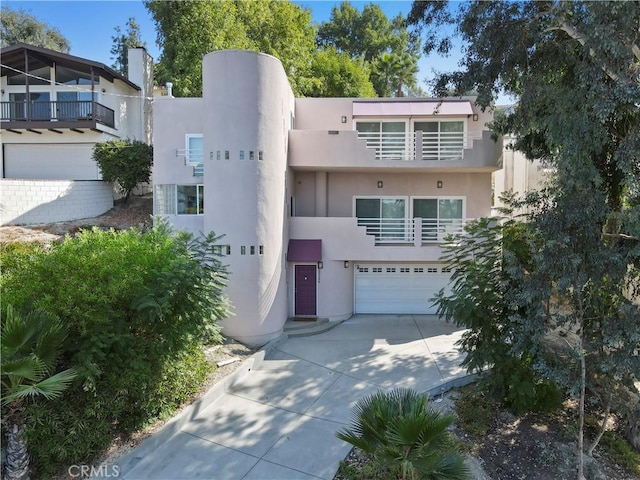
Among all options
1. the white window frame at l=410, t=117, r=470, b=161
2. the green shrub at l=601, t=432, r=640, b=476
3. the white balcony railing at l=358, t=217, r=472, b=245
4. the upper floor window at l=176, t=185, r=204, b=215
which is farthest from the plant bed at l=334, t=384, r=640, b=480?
the white window frame at l=410, t=117, r=470, b=161

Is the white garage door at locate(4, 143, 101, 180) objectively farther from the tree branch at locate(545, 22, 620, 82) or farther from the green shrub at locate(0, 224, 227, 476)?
the tree branch at locate(545, 22, 620, 82)

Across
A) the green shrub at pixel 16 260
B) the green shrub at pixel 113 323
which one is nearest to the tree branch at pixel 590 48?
the green shrub at pixel 113 323

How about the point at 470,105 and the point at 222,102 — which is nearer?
the point at 222,102

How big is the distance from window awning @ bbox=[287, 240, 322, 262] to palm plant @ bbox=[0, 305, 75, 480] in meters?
8.87

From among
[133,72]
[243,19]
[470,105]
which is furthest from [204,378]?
[243,19]

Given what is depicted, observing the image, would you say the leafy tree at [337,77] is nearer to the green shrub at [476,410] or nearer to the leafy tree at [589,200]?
the leafy tree at [589,200]

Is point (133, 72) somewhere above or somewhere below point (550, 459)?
above

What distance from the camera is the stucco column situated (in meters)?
16.3

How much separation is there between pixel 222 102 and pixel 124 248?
20.8ft

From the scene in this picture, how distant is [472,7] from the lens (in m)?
9.99

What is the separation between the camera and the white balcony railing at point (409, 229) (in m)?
15.2

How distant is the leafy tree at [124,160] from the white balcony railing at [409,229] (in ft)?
35.5

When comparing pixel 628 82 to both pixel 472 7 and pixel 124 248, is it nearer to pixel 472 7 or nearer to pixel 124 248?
pixel 472 7

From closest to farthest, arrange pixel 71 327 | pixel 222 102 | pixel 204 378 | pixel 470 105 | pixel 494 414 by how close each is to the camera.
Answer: pixel 71 327 < pixel 494 414 < pixel 204 378 < pixel 222 102 < pixel 470 105
